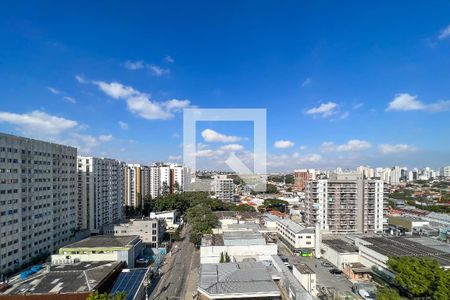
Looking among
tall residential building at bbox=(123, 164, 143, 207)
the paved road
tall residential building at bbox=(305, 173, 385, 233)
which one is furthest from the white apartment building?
tall residential building at bbox=(305, 173, 385, 233)

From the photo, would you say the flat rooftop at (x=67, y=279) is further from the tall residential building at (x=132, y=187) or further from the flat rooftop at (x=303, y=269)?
the tall residential building at (x=132, y=187)

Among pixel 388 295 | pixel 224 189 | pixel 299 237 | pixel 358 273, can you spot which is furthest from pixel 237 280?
pixel 224 189

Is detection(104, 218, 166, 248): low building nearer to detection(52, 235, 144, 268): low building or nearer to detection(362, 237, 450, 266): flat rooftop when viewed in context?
detection(52, 235, 144, 268): low building

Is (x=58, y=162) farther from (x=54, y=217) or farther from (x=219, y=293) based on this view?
(x=219, y=293)

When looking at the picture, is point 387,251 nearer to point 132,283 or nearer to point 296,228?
point 296,228

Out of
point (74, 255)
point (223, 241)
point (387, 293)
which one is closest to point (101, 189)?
point (74, 255)

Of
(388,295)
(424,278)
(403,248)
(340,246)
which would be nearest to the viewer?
(388,295)

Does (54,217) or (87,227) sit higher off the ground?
(54,217)
